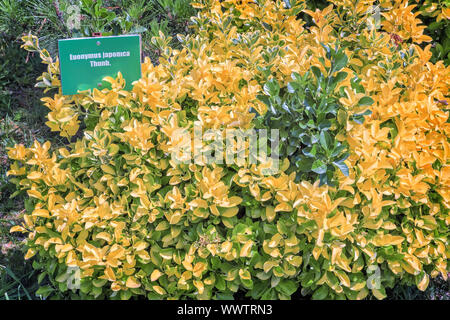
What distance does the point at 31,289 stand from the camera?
205 cm

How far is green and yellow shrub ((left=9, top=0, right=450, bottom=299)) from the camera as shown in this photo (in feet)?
4.96

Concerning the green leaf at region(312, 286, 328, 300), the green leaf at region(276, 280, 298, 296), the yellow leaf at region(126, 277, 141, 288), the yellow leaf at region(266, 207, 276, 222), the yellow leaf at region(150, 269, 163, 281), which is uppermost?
the yellow leaf at region(266, 207, 276, 222)

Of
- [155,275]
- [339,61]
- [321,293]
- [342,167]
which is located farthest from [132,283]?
[339,61]

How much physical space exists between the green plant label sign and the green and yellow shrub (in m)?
0.06

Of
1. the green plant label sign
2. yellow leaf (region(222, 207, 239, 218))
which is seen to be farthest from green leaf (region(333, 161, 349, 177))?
the green plant label sign

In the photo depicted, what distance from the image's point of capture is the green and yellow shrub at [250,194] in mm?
→ 1512

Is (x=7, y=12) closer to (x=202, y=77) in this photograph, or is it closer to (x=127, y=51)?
(x=127, y=51)

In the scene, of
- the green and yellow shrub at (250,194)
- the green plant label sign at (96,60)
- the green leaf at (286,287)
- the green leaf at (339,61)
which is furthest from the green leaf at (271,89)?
the green leaf at (286,287)

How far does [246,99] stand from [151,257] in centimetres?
71

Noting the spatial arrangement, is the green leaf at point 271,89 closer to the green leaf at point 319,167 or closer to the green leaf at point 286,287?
the green leaf at point 319,167

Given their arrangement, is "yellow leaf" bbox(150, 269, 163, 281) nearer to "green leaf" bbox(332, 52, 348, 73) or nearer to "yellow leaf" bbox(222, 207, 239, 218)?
"yellow leaf" bbox(222, 207, 239, 218)

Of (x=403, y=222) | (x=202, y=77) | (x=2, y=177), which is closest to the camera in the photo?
(x=403, y=222)

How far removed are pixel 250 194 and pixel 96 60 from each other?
0.84m
